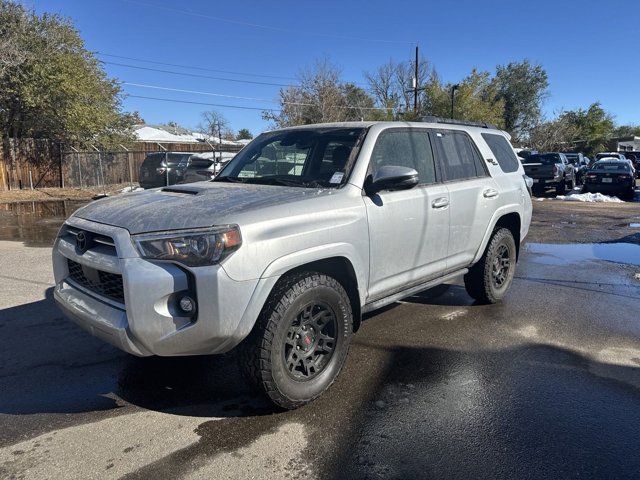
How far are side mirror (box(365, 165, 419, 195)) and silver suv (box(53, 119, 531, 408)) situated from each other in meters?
0.01

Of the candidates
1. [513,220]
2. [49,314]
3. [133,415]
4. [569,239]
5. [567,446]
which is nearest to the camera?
[567,446]

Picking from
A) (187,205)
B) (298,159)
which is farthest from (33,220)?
(187,205)

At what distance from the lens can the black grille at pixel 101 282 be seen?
3.03 meters

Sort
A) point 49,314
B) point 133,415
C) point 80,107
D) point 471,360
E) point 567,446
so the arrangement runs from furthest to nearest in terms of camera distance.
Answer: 1. point 80,107
2. point 49,314
3. point 471,360
4. point 133,415
5. point 567,446

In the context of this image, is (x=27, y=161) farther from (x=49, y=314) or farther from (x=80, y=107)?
(x=49, y=314)

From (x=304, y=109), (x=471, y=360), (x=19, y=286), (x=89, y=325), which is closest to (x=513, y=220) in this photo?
(x=471, y=360)

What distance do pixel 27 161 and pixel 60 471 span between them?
22.8 meters

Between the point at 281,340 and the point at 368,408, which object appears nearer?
the point at 281,340

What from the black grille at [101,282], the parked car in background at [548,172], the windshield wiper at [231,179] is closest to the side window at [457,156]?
the windshield wiper at [231,179]

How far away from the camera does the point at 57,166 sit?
897 inches

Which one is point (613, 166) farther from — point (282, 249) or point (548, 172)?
point (282, 249)

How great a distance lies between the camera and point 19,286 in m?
6.18

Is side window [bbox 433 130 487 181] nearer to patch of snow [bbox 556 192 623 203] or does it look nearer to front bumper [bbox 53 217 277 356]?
front bumper [bbox 53 217 277 356]

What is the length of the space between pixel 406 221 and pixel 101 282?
230cm
